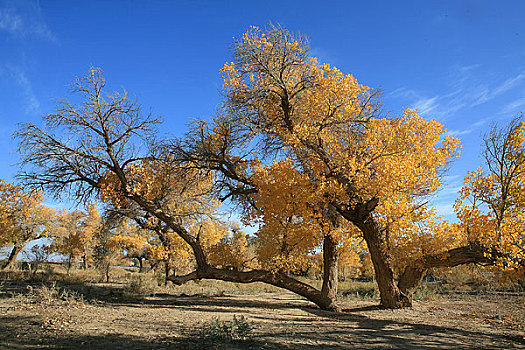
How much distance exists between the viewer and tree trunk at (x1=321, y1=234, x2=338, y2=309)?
36.6 ft

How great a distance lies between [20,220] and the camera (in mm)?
22828

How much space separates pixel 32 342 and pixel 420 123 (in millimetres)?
12824

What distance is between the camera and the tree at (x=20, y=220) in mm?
21344

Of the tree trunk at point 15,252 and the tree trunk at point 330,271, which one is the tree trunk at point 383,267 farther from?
the tree trunk at point 15,252

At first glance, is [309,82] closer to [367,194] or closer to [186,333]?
[367,194]

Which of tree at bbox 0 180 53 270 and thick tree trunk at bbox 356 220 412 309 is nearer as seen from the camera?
thick tree trunk at bbox 356 220 412 309

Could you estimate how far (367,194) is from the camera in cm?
904

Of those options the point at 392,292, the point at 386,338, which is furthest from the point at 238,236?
the point at 386,338

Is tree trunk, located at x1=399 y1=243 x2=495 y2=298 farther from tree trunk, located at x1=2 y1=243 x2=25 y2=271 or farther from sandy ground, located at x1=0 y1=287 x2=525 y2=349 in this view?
tree trunk, located at x1=2 y1=243 x2=25 y2=271

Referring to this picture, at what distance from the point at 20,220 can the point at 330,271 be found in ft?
78.3

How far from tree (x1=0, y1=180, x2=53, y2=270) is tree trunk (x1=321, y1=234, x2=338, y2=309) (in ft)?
65.6

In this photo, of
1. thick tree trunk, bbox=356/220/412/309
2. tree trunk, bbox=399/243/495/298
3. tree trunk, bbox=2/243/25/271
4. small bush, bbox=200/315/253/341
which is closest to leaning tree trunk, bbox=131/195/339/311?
thick tree trunk, bbox=356/220/412/309

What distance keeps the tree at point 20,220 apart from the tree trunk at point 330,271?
20.0 metres

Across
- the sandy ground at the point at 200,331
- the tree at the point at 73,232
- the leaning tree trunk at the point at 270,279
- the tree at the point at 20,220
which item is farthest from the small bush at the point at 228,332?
the tree at the point at 73,232
